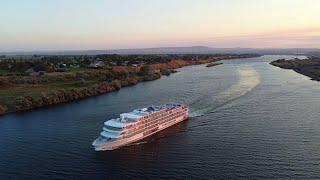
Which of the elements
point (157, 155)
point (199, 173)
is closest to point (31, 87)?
point (157, 155)

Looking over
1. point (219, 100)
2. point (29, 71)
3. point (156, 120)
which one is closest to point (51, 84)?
point (29, 71)

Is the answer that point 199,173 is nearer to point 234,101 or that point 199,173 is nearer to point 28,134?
point 28,134

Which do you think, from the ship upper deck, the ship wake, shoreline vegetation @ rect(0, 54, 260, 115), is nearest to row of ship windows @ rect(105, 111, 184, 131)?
the ship upper deck

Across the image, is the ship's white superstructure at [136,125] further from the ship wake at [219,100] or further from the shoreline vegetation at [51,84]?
the shoreline vegetation at [51,84]

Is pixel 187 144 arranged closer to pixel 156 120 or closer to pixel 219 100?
pixel 156 120

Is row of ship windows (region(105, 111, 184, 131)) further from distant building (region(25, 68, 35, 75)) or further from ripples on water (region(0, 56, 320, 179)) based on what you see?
distant building (region(25, 68, 35, 75))

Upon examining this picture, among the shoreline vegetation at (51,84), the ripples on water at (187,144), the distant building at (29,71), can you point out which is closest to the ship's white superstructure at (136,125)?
the ripples on water at (187,144)
